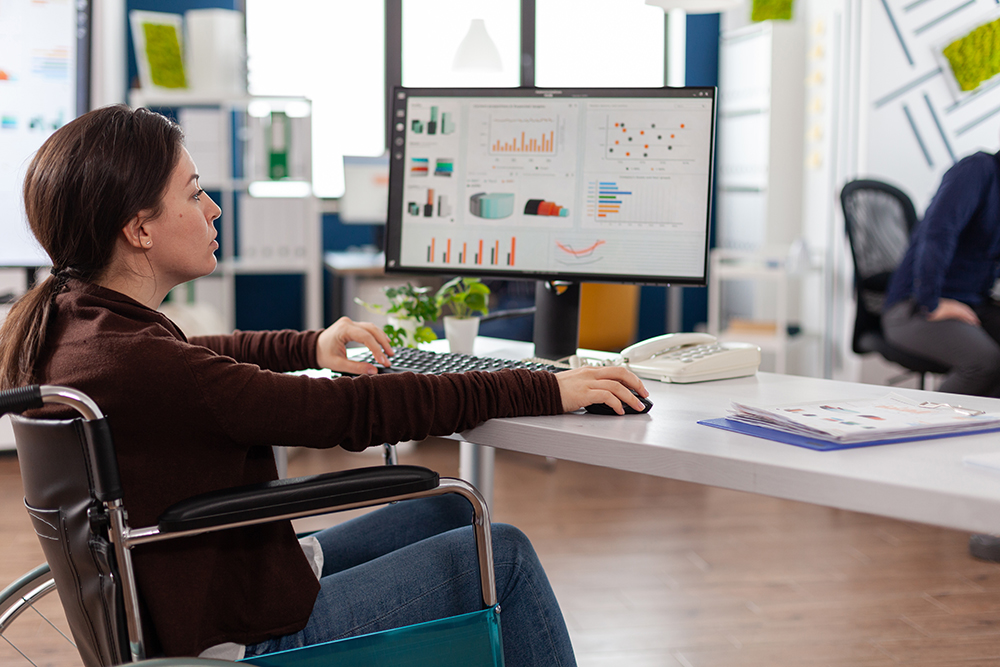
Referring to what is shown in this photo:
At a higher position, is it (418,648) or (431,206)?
(431,206)

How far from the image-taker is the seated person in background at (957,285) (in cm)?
281

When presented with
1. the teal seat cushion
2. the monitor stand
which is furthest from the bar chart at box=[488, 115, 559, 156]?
the teal seat cushion

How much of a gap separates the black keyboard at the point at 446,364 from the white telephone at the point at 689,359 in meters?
0.18

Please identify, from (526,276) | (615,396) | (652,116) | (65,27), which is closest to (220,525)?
(615,396)

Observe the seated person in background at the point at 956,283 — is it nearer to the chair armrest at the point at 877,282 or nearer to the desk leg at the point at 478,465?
the chair armrest at the point at 877,282

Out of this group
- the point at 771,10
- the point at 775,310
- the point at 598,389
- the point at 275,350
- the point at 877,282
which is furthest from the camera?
the point at 775,310

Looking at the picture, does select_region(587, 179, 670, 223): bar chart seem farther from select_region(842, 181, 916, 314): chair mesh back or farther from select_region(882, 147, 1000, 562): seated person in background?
select_region(842, 181, 916, 314): chair mesh back

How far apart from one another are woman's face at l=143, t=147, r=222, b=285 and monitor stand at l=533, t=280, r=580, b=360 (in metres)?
0.66

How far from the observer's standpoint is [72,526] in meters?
0.94

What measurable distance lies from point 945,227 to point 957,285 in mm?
216

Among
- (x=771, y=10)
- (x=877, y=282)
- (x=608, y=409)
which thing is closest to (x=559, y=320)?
(x=608, y=409)

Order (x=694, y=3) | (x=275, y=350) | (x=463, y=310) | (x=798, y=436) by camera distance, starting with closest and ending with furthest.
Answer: (x=798, y=436) → (x=275, y=350) → (x=463, y=310) → (x=694, y=3)

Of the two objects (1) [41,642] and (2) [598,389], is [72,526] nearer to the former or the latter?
(2) [598,389]

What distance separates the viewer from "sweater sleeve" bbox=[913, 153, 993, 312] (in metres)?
2.90
